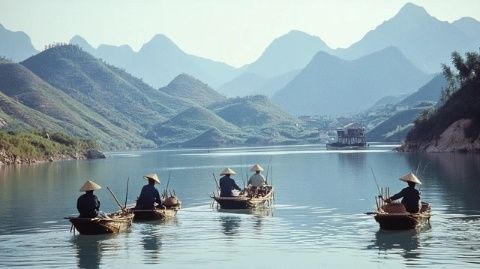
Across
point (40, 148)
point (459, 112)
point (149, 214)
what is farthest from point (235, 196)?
point (40, 148)

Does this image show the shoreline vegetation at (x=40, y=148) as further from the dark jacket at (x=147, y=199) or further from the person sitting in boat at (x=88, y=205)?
the person sitting in boat at (x=88, y=205)

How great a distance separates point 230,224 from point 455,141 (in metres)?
83.0

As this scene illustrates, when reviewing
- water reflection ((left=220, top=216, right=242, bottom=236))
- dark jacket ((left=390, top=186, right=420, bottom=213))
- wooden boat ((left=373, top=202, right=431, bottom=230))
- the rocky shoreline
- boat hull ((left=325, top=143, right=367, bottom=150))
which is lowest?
water reflection ((left=220, top=216, right=242, bottom=236))

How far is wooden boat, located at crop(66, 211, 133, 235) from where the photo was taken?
97.2ft

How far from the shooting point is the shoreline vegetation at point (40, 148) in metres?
124

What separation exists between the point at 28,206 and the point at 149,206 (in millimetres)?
14767

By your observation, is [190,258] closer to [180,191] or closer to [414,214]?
[414,214]

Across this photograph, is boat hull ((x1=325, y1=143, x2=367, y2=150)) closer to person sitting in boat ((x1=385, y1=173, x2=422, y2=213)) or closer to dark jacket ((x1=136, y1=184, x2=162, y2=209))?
dark jacket ((x1=136, y1=184, x2=162, y2=209))

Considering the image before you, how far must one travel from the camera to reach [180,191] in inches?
2303

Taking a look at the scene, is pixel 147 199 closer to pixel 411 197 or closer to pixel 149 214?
pixel 149 214

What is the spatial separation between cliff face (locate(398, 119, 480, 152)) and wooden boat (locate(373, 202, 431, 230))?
77230 millimetres

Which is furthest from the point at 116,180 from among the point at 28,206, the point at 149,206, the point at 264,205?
the point at 149,206

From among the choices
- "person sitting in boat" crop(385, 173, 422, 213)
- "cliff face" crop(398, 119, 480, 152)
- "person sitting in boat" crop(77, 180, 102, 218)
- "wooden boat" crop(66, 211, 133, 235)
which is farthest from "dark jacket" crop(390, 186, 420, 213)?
"cliff face" crop(398, 119, 480, 152)

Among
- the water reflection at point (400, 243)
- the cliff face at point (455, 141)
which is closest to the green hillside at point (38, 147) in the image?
the cliff face at point (455, 141)
